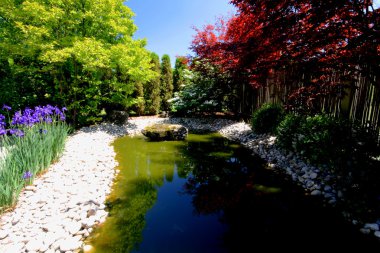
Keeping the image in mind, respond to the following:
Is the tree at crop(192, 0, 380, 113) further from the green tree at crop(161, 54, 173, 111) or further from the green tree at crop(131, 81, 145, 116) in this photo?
the green tree at crop(161, 54, 173, 111)

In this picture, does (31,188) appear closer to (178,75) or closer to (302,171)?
(302,171)

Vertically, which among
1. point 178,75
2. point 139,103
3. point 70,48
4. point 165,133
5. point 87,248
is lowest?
point 87,248

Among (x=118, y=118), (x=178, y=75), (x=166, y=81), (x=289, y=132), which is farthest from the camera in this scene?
(x=178, y=75)

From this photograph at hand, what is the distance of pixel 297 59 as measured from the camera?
13.1 feet

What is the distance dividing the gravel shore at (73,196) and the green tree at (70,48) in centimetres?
262

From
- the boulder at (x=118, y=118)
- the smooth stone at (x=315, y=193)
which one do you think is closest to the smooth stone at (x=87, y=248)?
the smooth stone at (x=315, y=193)

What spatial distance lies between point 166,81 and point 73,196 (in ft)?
36.6

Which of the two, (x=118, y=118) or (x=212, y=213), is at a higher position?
(x=118, y=118)

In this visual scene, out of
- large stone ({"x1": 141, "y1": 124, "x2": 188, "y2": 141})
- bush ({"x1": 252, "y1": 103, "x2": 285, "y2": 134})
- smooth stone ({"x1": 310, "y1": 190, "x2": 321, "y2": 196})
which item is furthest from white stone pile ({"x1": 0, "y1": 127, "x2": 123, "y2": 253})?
bush ({"x1": 252, "y1": 103, "x2": 285, "y2": 134})

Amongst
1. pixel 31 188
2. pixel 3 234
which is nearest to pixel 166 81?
A: pixel 31 188

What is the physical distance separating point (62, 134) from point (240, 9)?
4.44 metres

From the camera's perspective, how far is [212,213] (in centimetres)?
320

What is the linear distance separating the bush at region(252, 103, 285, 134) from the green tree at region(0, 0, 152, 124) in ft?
15.6

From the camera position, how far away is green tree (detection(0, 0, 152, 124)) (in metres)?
6.62
